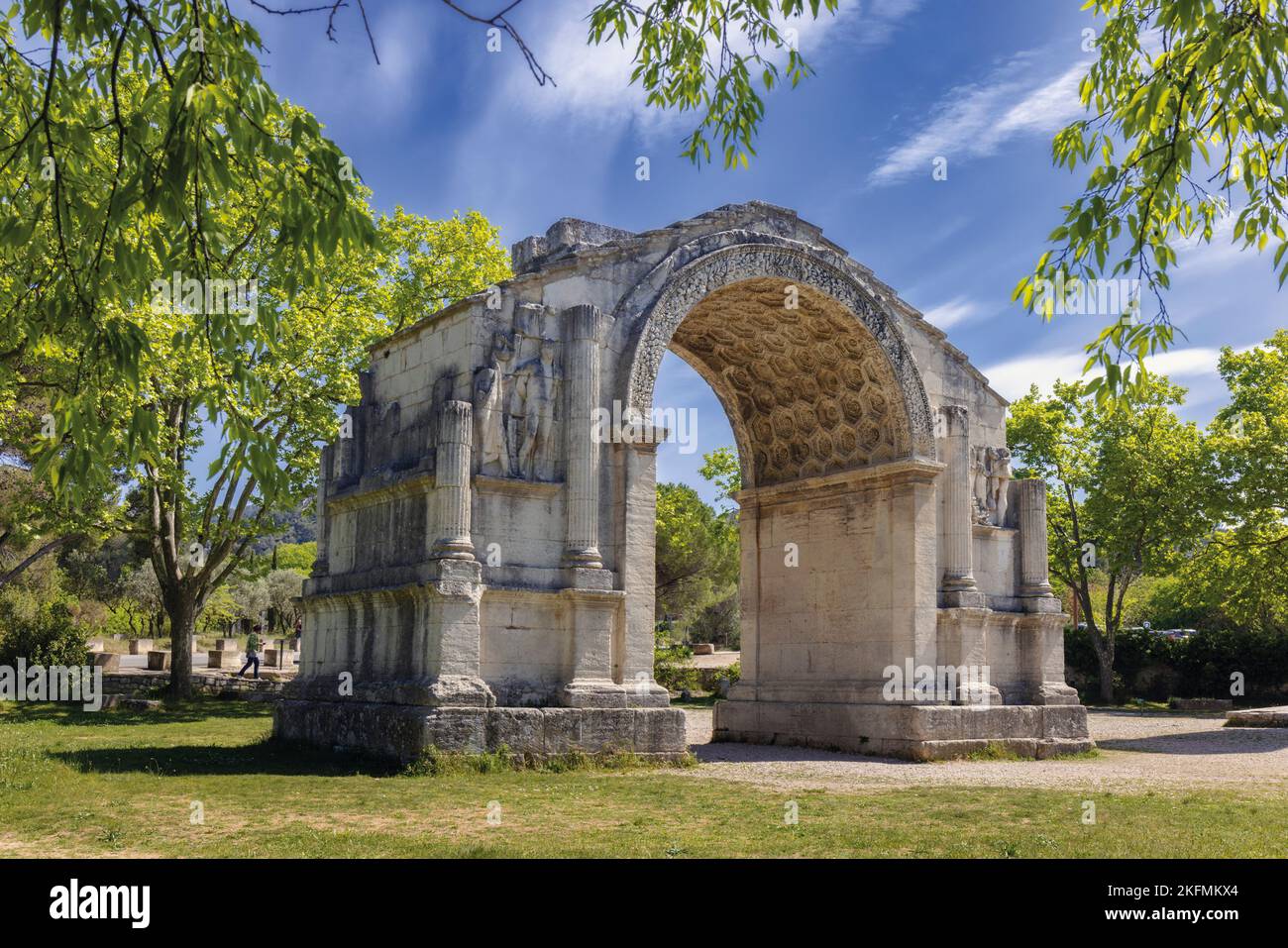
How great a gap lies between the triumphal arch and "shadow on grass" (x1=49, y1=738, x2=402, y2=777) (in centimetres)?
35

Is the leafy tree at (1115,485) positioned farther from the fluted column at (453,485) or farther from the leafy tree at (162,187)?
the leafy tree at (162,187)

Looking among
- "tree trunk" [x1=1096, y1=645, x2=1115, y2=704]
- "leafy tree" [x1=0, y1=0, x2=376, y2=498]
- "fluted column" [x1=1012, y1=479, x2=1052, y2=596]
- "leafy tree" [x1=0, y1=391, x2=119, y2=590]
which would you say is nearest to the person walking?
"leafy tree" [x1=0, y1=391, x2=119, y2=590]

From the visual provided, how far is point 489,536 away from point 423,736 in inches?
92.0

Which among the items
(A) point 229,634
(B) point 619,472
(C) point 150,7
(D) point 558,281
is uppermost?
(D) point 558,281

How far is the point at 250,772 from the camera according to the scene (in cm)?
1137

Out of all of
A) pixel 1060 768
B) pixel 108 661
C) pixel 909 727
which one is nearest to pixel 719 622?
pixel 108 661

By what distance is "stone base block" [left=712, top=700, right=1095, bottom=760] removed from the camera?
15094 mm

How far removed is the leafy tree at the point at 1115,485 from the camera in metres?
26.1

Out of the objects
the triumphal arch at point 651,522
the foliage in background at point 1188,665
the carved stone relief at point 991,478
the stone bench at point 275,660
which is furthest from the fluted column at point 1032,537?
the stone bench at point 275,660

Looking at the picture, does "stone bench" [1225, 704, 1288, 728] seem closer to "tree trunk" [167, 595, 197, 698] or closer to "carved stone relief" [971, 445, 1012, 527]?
"carved stone relief" [971, 445, 1012, 527]

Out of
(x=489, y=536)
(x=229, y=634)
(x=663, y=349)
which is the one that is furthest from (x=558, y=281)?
(x=229, y=634)

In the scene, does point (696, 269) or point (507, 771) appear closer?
point (507, 771)

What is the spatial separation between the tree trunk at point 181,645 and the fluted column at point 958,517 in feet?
48.8

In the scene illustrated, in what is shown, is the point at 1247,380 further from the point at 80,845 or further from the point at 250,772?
the point at 80,845
